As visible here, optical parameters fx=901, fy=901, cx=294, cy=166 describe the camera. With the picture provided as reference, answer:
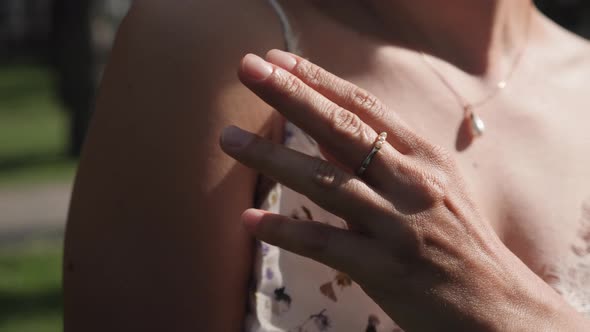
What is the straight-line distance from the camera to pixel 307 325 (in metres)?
1.55

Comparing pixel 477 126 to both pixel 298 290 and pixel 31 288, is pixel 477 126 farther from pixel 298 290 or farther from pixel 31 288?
pixel 31 288

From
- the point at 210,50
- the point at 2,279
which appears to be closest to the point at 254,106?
the point at 210,50

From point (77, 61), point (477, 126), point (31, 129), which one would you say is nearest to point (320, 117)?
point (477, 126)

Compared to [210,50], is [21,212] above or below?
below

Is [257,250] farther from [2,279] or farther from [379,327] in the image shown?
[2,279]

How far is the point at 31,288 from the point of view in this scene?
5.21 m

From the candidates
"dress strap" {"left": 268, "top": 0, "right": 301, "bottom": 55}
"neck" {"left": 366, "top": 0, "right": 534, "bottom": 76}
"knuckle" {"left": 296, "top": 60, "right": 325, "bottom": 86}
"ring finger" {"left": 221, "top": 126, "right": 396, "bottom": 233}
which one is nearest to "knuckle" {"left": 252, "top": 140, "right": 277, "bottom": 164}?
"ring finger" {"left": 221, "top": 126, "right": 396, "bottom": 233}

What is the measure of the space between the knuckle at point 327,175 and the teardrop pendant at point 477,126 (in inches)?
21.6

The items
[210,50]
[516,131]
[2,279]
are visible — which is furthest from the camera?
[2,279]

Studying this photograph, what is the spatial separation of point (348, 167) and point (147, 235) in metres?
0.39

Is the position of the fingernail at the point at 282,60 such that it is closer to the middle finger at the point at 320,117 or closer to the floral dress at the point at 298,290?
the middle finger at the point at 320,117

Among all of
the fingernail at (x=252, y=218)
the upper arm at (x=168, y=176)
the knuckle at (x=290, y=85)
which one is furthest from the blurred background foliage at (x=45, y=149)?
the knuckle at (x=290, y=85)

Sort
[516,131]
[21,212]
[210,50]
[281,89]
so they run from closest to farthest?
[281,89], [210,50], [516,131], [21,212]

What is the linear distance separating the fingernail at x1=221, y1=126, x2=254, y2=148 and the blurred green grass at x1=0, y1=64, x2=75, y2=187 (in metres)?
7.04
